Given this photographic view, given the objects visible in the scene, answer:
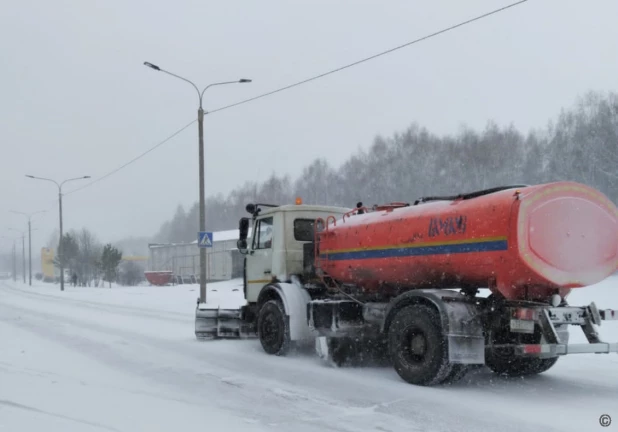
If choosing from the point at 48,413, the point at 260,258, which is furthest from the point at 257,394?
the point at 260,258

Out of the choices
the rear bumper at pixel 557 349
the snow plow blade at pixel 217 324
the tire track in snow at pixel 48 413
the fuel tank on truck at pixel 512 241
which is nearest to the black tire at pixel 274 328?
the snow plow blade at pixel 217 324

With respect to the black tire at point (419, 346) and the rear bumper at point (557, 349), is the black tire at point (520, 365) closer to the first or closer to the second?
the rear bumper at point (557, 349)

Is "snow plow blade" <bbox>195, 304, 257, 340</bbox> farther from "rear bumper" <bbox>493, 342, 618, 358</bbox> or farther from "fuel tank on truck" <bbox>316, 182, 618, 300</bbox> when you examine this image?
"rear bumper" <bbox>493, 342, 618, 358</bbox>

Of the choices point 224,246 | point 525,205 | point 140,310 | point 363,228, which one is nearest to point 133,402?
point 363,228

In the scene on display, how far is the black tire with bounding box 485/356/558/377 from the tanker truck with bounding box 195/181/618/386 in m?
0.02

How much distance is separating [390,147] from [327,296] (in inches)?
2277

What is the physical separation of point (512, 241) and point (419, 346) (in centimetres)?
181

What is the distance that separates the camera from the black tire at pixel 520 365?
845 cm

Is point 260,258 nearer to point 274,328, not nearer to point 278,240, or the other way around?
point 278,240

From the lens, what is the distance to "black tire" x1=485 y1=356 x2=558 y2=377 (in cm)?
845

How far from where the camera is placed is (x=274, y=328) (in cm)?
1065

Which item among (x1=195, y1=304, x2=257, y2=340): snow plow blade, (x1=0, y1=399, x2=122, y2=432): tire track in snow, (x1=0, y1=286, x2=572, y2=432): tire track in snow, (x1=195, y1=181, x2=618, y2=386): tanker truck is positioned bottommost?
(x1=0, y1=286, x2=572, y2=432): tire track in snow

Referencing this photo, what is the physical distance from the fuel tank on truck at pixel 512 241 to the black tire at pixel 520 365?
49.5 inches

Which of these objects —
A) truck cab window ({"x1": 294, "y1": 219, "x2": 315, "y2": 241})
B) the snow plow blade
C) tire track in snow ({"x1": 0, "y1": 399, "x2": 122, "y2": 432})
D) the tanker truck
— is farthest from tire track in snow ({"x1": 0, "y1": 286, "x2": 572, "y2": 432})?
truck cab window ({"x1": 294, "y1": 219, "x2": 315, "y2": 241})
